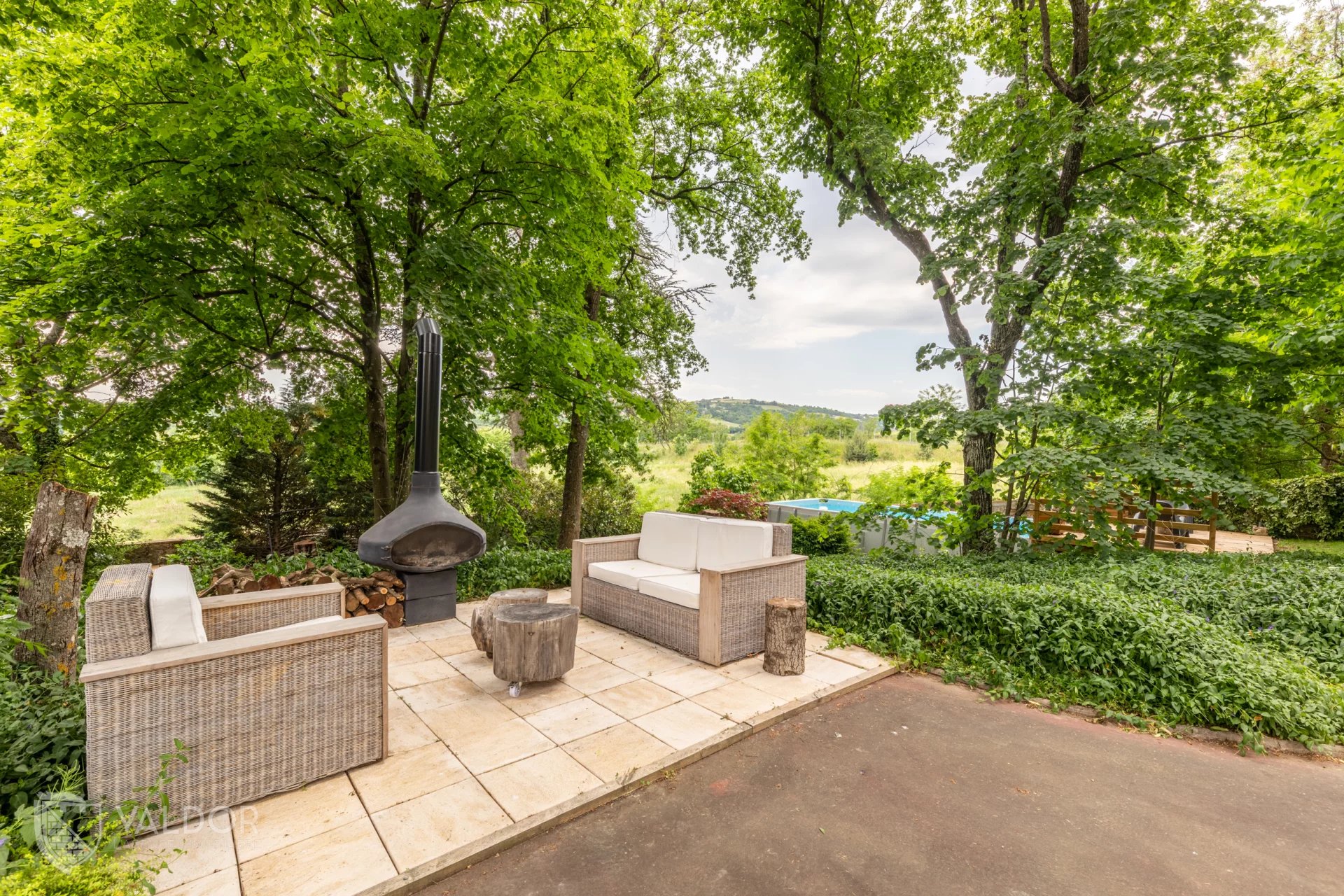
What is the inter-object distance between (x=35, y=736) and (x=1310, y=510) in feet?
52.3

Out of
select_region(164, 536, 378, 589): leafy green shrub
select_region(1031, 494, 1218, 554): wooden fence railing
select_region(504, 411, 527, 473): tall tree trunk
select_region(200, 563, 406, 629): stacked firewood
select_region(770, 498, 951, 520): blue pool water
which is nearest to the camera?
select_region(200, 563, 406, 629): stacked firewood

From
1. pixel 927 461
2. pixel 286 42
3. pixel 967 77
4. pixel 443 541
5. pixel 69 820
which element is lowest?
pixel 69 820

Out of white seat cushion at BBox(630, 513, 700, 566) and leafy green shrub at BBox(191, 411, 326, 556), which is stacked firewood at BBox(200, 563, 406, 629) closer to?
white seat cushion at BBox(630, 513, 700, 566)

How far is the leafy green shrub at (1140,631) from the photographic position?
9.91 feet

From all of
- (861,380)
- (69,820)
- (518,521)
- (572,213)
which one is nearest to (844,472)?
(861,380)

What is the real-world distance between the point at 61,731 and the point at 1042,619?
5.18m

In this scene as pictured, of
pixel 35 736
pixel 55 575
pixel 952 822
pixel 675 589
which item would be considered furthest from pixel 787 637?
pixel 55 575

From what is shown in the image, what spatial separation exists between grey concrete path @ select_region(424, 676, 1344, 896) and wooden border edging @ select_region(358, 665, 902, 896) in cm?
4

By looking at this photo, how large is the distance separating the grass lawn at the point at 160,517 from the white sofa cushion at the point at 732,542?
6909mm

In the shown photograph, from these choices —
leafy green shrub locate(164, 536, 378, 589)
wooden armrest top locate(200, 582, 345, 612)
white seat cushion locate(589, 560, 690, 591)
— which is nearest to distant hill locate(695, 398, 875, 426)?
white seat cushion locate(589, 560, 690, 591)

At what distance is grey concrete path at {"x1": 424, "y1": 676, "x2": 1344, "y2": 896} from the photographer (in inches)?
72.1

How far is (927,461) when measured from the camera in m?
8.25

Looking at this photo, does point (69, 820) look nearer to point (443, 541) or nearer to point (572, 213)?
point (443, 541)

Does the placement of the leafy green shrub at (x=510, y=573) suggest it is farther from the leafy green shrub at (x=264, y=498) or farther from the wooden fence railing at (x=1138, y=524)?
the wooden fence railing at (x=1138, y=524)
